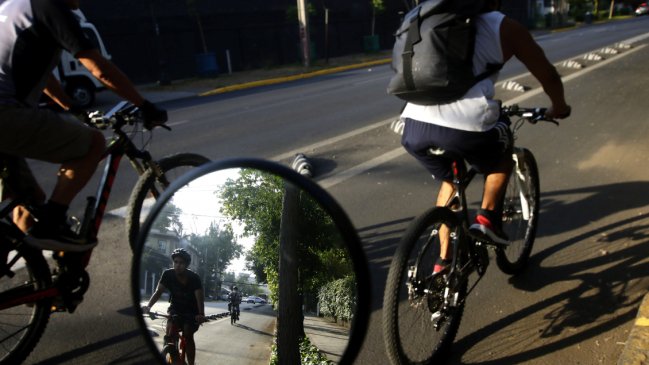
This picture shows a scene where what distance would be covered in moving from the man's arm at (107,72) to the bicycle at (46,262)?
14.0 inches

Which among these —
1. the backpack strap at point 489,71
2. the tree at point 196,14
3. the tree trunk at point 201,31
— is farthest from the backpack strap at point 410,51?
the tree trunk at point 201,31

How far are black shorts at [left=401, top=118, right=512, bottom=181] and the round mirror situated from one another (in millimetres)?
1652

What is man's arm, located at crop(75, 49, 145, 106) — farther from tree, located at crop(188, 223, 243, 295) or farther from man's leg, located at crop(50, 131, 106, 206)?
tree, located at crop(188, 223, 243, 295)

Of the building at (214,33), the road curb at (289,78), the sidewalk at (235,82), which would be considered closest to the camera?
the sidewalk at (235,82)

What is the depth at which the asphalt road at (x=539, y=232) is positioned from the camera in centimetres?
307

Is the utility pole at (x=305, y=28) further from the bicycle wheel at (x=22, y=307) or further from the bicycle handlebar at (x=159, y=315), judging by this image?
the bicycle handlebar at (x=159, y=315)

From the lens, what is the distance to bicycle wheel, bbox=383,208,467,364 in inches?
99.5

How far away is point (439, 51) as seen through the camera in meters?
2.64

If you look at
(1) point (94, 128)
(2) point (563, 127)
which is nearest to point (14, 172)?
(1) point (94, 128)

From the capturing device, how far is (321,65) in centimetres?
2644

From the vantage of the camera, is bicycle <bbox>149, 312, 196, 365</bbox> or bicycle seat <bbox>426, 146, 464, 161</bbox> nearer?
bicycle <bbox>149, 312, 196, 365</bbox>

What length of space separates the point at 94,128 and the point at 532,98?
8401mm

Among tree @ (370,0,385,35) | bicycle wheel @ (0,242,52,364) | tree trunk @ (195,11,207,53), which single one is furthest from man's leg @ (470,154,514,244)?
tree @ (370,0,385,35)

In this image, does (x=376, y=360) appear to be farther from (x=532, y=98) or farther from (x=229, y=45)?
(x=229, y=45)
